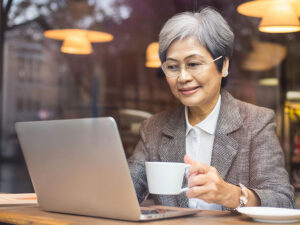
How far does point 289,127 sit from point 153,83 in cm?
136

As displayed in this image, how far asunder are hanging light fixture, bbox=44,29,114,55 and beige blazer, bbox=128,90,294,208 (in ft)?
9.42

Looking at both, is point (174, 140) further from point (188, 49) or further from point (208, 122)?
point (188, 49)

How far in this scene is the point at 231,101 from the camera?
2.32 meters

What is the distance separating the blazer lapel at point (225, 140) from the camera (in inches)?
85.4

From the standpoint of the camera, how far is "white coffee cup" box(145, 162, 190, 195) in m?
1.60

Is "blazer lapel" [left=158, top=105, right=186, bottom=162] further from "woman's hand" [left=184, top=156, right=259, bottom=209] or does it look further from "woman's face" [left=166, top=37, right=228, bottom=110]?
"woman's hand" [left=184, top=156, right=259, bottom=209]

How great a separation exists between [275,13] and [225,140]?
189 centimetres

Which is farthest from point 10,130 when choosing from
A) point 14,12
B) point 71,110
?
point 14,12

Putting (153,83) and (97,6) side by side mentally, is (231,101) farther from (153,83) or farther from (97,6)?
(97,6)

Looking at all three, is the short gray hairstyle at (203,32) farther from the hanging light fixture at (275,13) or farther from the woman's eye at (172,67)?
the hanging light fixture at (275,13)

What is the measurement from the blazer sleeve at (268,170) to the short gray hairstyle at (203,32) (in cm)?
32

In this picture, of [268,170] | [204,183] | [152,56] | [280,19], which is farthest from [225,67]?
[152,56]

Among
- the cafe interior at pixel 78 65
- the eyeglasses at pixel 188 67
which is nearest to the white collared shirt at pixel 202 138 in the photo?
the eyeglasses at pixel 188 67

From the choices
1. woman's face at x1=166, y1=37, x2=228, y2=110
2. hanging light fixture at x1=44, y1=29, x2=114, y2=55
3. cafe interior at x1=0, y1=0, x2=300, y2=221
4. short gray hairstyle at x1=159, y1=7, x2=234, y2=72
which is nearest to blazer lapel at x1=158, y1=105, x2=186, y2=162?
→ woman's face at x1=166, y1=37, x2=228, y2=110
